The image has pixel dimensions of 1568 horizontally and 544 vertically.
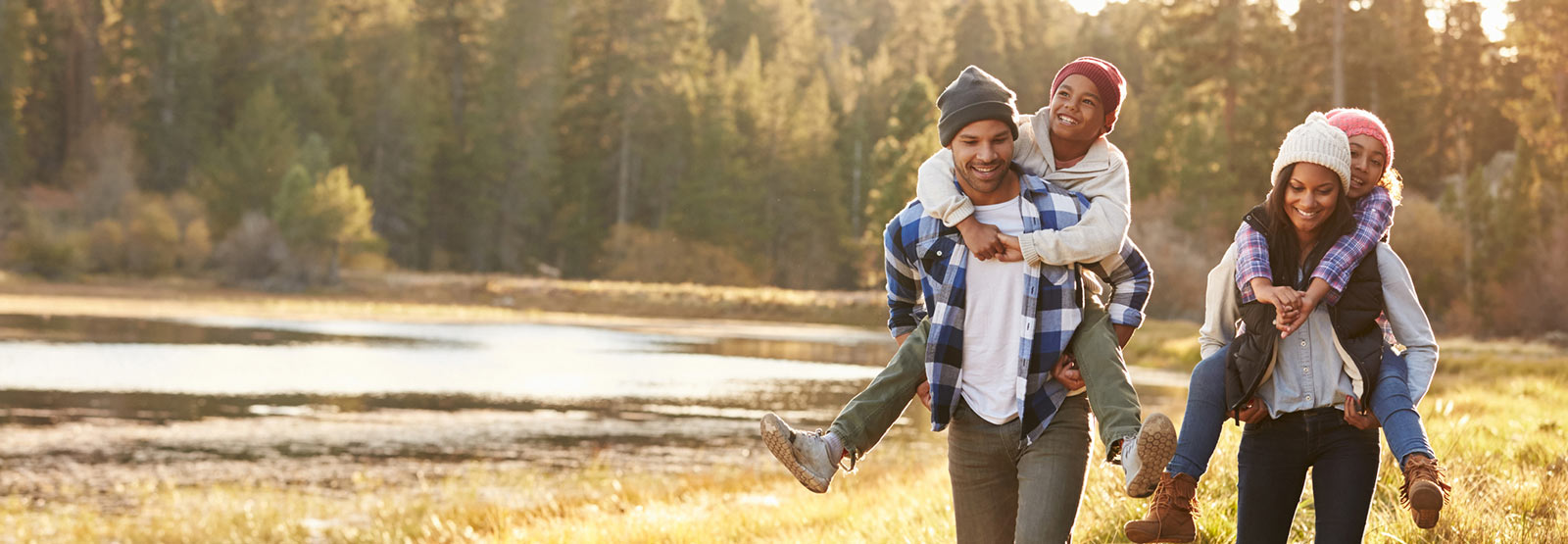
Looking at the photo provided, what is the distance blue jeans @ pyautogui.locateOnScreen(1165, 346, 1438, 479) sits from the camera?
12.1ft

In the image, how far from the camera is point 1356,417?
3.75 meters

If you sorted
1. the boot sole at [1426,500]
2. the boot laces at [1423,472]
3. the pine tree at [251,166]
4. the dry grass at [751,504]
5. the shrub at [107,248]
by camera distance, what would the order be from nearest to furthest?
the boot sole at [1426,500] → the boot laces at [1423,472] → the dry grass at [751,504] → the shrub at [107,248] → the pine tree at [251,166]

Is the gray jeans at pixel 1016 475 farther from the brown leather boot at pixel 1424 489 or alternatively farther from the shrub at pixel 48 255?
the shrub at pixel 48 255

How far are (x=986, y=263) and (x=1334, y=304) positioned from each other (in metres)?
0.96

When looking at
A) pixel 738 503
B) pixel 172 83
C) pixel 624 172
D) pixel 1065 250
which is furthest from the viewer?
pixel 624 172

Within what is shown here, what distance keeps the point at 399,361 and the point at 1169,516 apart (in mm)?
27331

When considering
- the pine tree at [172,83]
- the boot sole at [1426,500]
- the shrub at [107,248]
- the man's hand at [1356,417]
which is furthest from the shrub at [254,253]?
the boot sole at [1426,500]

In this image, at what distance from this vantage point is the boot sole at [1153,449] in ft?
11.4

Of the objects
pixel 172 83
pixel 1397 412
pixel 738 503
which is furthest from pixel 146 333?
pixel 172 83

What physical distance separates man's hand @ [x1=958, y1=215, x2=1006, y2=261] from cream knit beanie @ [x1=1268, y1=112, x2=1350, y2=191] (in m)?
0.81

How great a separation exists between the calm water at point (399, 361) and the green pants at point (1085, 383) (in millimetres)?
19031

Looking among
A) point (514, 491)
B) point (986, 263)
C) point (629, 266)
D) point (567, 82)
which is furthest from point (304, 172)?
point (986, 263)

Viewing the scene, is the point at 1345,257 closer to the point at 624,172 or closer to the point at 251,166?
the point at 251,166

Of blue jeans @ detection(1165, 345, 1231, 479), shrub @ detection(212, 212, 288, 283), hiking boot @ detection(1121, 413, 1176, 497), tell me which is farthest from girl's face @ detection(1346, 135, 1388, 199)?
shrub @ detection(212, 212, 288, 283)
